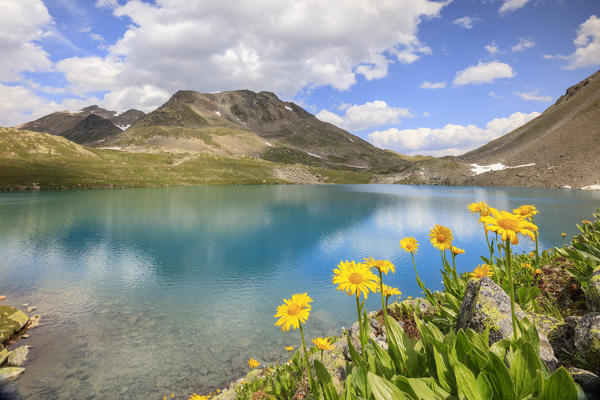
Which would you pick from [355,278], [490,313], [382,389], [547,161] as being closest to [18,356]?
[355,278]

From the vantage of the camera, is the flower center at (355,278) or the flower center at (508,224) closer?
the flower center at (508,224)

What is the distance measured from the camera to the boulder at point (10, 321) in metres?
11.9

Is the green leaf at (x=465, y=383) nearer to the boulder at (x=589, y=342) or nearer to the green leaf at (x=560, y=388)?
the green leaf at (x=560, y=388)

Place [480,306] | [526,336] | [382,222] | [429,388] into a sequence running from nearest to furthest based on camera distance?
[429,388]
[526,336]
[480,306]
[382,222]

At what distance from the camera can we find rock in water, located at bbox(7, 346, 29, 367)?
34.8 ft

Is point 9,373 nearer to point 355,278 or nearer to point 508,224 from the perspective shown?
point 355,278

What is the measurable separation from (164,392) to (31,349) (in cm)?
738

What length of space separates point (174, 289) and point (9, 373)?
835 centimetres

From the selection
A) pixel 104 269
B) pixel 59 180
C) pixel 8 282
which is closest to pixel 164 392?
pixel 104 269

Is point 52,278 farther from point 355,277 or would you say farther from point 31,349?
point 355,277

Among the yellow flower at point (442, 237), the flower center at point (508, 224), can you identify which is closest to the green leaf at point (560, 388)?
the flower center at point (508, 224)

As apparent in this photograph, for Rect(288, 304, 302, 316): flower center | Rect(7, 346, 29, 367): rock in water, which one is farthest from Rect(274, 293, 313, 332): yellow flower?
Rect(7, 346, 29, 367): rock in water

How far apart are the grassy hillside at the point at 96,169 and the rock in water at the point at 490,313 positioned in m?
144

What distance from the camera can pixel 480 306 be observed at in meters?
4.46
